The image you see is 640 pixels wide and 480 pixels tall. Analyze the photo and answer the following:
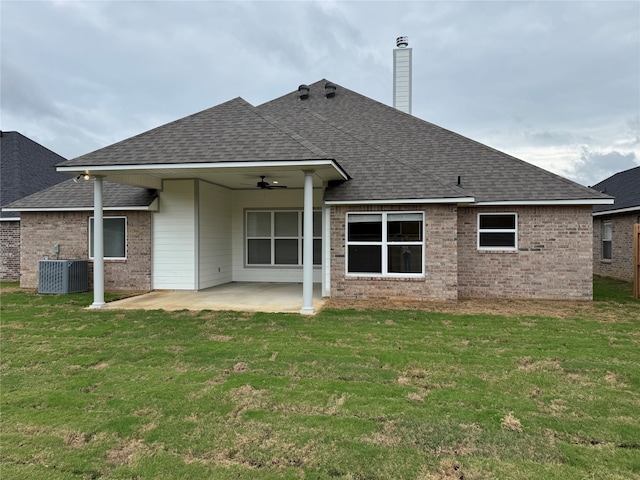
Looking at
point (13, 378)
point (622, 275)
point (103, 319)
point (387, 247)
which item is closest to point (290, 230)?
point (387, 247)

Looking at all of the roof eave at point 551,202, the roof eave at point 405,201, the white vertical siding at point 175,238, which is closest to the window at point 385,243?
the roof eave at point 405,201

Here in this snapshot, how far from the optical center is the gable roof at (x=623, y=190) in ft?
51.3

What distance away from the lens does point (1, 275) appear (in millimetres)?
15781

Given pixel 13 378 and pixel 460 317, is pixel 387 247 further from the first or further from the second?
pixel 13 378

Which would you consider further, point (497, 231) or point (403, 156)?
point (403, 156)

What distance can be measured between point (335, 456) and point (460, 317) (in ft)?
19.7

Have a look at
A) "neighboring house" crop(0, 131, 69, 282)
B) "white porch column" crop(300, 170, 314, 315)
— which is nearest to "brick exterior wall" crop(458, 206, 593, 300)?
"white porch column" crop(300, 170, 314, 315)

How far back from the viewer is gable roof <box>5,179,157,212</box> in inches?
486

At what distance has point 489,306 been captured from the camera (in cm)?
993

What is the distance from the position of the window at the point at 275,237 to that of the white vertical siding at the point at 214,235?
82 centimetres

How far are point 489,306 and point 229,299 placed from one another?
263 inches

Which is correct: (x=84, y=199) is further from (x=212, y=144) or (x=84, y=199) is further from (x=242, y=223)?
(x=212, y=144)

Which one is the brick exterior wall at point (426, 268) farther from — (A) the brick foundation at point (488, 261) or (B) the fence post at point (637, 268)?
(B) the fence post at point (637, 268)

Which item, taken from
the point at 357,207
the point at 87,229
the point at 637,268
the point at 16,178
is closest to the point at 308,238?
the point at 357,207
